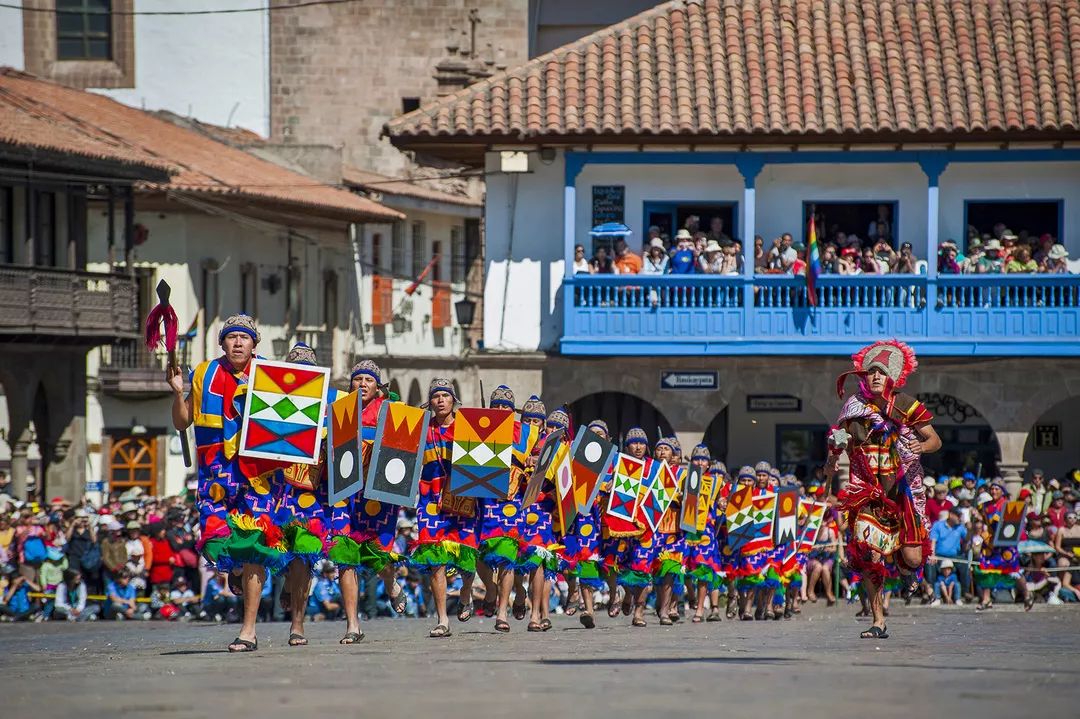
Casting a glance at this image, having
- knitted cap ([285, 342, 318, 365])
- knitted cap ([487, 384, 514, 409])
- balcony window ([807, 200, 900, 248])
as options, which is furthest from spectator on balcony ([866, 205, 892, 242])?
knitted cap ([285, 342, 318, 365])

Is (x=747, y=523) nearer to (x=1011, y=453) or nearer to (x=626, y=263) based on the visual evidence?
(x=626, y=263)

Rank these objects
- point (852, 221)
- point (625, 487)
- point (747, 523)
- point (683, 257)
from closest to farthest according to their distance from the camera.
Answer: point (625, 487) < point (747, 523) < point (683, 257) < point (852, 221)

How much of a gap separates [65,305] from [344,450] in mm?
26731

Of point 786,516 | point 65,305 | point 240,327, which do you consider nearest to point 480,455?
point 240,327

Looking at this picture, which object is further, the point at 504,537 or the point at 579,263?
the point at 579,263

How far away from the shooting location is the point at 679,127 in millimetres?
33062

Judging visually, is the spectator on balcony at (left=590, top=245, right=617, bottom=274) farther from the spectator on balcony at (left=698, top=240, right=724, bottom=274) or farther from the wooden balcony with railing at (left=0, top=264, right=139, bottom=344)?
the wooden balcony with railing at (left=0, top=264, right=139, bottom=344)

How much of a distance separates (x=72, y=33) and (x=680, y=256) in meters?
30.6

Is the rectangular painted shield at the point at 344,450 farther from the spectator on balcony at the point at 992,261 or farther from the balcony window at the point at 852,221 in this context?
the spectator on balcony at the point at 992,261

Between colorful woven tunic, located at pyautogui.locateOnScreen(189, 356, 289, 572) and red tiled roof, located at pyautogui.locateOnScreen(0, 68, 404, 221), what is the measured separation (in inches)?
1004

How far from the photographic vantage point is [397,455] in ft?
50.9

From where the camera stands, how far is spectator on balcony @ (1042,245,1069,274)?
3366cm

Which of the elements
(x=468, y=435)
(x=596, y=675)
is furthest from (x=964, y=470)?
(x=596, y=675)

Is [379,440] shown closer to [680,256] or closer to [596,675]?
[596,675]
